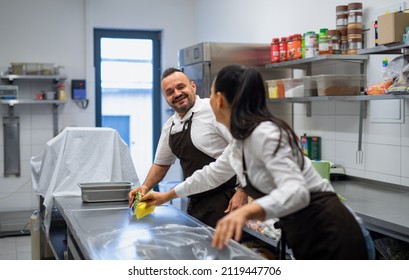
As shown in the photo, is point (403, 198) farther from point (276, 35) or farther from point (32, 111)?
point (32, 111)

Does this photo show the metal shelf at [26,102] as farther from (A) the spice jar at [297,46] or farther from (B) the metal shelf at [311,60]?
(A) the spice jar at [297,46]

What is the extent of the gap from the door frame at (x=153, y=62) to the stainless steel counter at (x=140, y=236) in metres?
3.79

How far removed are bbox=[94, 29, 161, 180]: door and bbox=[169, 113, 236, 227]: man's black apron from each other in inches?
150

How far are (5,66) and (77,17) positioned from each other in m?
1.02

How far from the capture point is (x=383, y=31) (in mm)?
3170

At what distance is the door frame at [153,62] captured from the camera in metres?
6.63

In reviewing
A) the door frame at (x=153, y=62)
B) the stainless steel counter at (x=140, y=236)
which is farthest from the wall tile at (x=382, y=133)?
the door frame at (x=153, y=62)

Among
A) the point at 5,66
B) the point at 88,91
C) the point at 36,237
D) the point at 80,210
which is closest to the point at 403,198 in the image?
the point at 80,210

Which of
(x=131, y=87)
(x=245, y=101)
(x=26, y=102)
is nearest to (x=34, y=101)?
(x=26, y=102)

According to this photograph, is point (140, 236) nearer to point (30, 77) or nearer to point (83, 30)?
point (30, 77)

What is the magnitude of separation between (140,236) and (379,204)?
154 centimetres

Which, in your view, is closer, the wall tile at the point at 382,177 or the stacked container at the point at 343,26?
the wall tile at the point at 382,177

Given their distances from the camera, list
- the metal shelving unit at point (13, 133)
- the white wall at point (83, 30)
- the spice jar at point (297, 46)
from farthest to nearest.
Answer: the metal shelving unit at point (13, 133), the white wall at point (83, 30), the spice jar at point (297, 46)

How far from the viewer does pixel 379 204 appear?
310cm
